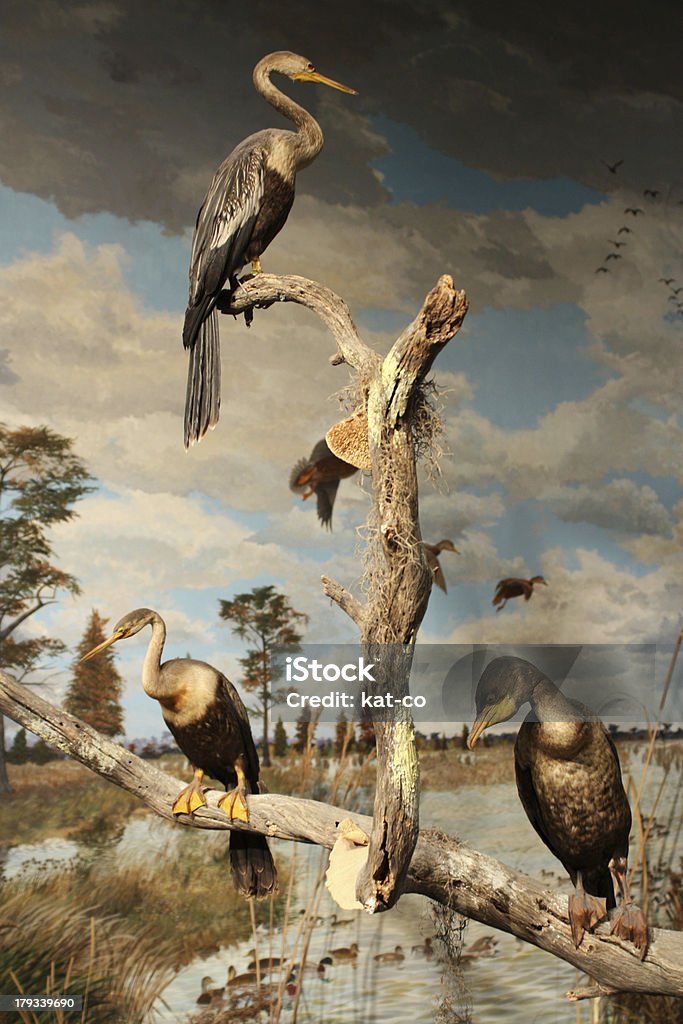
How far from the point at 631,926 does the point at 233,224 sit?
7.03ft

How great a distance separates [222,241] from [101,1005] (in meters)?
2.42

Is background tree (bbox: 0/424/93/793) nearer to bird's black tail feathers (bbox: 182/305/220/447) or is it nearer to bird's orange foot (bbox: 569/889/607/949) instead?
Result: bird's black tail feathers (bbox: 182/305/220/447)

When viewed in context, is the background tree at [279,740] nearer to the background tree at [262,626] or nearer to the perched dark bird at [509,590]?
the background tree at [262,626]

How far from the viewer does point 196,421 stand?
2.71 meters

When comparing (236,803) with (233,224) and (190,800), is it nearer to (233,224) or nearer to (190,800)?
(190,800)

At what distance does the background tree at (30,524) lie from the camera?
3068 millimetres

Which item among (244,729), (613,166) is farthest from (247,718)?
(613,166)

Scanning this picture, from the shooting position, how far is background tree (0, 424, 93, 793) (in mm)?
3068

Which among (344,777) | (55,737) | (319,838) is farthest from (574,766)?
(55,737)

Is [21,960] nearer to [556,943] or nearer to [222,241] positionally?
[556,943]

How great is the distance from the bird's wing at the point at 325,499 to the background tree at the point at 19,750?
4.20ft

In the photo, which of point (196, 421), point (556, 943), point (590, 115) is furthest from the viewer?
point (590, 115)

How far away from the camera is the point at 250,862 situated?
257cm

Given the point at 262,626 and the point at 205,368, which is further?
the point at 262,626
